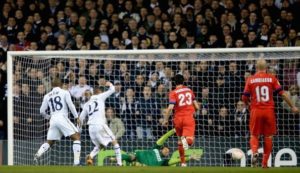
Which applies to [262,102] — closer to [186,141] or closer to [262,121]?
[262,121]

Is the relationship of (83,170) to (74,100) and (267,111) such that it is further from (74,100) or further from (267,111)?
(74,100)

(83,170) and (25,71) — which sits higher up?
(25,71)

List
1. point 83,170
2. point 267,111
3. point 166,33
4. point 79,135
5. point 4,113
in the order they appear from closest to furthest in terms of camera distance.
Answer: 1. point 83,170
2. point 267,111
3. point 79,135
4. point 4,113
5. point 166,33

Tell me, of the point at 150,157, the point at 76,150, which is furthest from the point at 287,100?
the point at 76,150

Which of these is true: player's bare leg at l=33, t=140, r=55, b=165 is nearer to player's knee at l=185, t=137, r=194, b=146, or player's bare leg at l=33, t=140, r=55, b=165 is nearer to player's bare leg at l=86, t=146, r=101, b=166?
player's bare leg at l=86, t=146, r=101, b=166

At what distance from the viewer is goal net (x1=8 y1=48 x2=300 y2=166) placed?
1973 centimetres

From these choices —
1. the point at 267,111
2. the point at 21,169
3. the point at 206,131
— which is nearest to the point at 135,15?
the point at 206,131

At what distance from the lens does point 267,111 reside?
17266 millimetres

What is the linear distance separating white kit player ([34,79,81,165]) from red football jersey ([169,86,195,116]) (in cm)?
186

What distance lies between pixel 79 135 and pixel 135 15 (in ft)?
14.6

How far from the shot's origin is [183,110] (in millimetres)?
18766

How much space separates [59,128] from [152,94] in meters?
1.99

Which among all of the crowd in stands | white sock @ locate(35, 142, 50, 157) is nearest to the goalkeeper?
the crowd in stands

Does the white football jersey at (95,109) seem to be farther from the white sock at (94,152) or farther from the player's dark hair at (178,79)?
the player's dark hair at (178,79)
